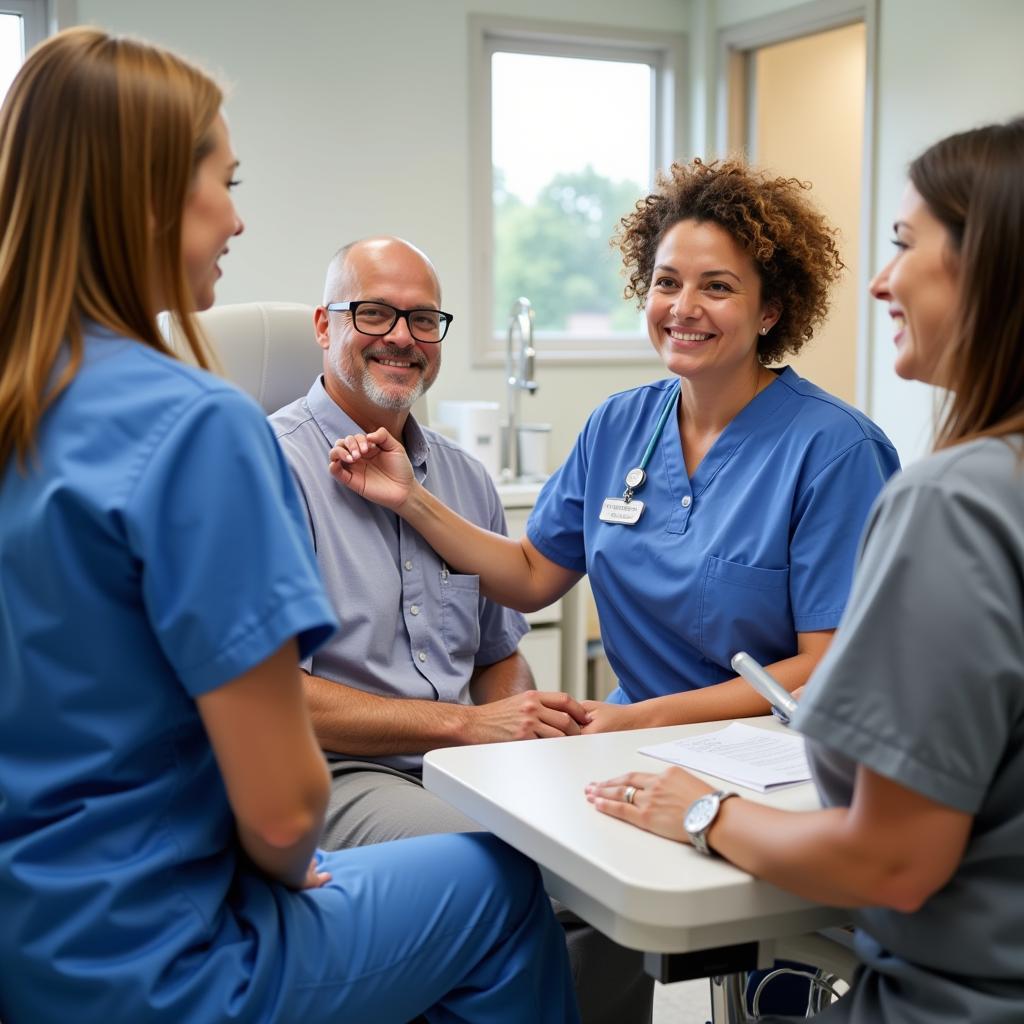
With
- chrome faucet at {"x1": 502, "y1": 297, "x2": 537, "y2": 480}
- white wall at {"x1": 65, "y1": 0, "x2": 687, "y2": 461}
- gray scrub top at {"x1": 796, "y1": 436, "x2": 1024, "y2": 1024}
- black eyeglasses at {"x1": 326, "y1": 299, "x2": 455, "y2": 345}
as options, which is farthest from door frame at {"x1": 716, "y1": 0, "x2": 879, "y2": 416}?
gray scrub top at {"x1": 796, "y1": 436, "x2": 1024, "y2": 1024}

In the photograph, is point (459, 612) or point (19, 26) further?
point (19, 26)

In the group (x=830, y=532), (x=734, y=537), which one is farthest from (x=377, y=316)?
(x=830, y=532)

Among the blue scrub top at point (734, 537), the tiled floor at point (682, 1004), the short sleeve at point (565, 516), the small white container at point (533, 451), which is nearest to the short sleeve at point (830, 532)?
the blue scrub top at point (734, 537)

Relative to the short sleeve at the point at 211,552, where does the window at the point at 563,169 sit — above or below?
above

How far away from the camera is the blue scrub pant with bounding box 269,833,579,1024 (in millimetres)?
1061

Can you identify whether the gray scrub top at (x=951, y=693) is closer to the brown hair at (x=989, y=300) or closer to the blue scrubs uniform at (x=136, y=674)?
the brown hair at (x=989, y=300)

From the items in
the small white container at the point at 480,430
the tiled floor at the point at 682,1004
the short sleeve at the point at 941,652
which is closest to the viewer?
the short sleeve at the point at 941,652

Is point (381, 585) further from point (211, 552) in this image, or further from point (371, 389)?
point (211, 552)

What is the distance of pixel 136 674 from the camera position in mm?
948

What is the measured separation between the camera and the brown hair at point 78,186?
3.15ft

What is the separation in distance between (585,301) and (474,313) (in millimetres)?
561

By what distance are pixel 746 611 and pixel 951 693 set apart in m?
0.83

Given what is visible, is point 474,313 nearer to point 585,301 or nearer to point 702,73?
point 585,301

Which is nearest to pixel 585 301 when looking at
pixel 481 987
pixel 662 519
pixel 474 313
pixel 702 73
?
pixel 474 313
